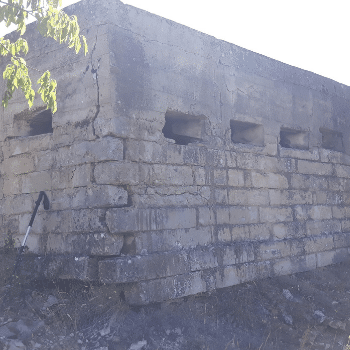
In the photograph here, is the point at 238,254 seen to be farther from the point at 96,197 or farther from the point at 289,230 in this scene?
the point at 96,197

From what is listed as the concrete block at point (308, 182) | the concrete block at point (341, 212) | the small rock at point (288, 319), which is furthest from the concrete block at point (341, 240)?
the small rock at point (288, 319)

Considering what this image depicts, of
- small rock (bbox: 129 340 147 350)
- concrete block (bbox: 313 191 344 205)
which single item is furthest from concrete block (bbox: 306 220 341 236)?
small rock (bbox: 129 340 147 350)

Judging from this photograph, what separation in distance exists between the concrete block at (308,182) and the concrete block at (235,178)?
1.15 metres

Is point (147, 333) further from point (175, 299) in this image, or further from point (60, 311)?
point (60, 311)

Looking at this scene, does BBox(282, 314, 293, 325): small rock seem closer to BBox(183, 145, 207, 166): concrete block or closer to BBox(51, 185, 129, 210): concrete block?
BBox(183, 145, 207, 166): concrete block

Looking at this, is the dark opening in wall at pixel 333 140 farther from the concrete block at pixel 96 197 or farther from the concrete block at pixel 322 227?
the concrete block at pixel 96 197

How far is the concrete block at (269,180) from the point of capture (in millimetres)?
6316

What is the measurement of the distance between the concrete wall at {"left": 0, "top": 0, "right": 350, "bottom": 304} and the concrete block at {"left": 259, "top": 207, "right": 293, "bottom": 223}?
2 cm

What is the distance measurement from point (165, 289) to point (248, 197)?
193 cm

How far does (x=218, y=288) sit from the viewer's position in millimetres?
5453

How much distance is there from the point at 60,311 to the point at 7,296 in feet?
2.10

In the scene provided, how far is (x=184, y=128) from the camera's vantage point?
5926 mm

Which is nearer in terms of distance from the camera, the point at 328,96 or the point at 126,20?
the point at 126,20

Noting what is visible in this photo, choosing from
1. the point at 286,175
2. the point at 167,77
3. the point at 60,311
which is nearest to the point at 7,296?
the point at 60,311
